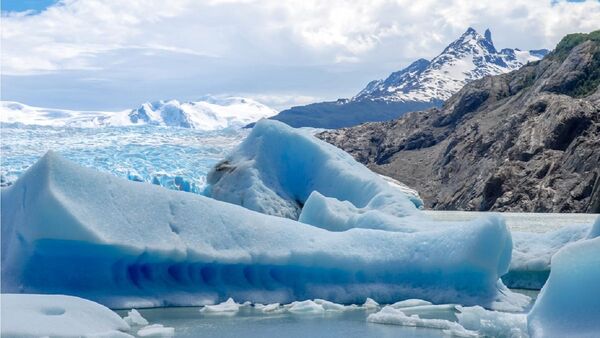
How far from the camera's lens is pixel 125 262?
8555 millimetres

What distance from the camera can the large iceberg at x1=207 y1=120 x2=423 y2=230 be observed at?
13.4 meters

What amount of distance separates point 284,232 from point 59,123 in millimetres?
184554

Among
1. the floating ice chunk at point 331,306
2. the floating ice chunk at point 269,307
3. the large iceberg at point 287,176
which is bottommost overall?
the floating ice chunk at point 269,307

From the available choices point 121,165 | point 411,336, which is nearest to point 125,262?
point 411,336

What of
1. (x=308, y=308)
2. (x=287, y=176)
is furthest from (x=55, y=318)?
(x=287, y=176)

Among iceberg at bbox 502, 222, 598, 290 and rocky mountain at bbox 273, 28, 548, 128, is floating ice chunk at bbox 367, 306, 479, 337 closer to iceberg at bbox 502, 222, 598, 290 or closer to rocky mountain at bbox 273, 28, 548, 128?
iceberg at bbox 502, 222, 598, 290

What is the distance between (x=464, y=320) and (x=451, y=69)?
15727 cm

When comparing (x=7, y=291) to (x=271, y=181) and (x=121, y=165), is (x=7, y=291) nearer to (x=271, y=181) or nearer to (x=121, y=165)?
(x=271, y=181)

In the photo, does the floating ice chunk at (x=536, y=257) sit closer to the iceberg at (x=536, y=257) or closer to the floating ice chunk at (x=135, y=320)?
the iceberg at (x=536, y=257)

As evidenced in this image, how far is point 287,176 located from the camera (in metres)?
14.0

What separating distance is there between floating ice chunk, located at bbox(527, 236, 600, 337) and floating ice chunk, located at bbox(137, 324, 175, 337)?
9.64ft

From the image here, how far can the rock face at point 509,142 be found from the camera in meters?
33.6

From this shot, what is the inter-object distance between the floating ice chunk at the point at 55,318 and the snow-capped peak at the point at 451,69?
452 ft

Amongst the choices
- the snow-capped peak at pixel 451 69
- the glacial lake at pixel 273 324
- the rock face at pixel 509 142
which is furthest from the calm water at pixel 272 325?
the snow-capped peak at pixel 451 69
